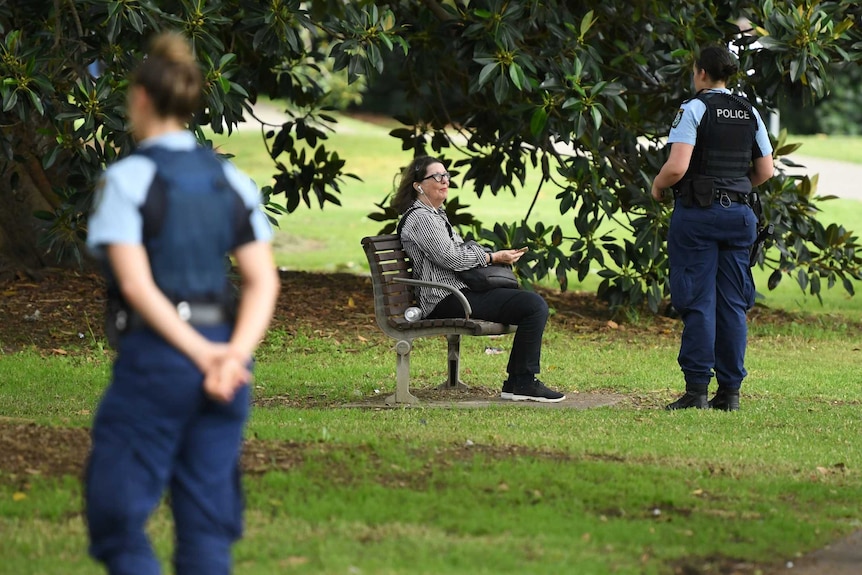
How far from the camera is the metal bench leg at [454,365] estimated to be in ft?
29.3

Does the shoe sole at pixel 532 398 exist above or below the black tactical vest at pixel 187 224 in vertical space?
below

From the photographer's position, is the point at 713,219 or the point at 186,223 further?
the point at 713,219

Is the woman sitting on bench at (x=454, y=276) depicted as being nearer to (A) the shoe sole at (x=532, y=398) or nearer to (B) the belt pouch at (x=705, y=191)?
(A) the shoe sole at (x=532, y=398)

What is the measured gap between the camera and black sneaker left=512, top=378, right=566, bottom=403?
27.7 ft

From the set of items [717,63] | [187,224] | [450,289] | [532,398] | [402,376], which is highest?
[717,63]

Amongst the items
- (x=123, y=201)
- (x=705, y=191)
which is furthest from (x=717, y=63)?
(x=123, y=201)

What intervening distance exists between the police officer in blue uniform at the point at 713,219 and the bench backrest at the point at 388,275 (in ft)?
5.61

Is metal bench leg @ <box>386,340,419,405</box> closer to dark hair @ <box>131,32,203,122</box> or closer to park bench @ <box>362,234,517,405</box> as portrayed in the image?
park bench @ <box>362,234,517,405</box>

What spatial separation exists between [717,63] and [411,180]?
202 cm

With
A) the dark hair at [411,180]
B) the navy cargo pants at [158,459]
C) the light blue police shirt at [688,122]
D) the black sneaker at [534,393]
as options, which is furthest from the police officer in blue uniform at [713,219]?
the navy cargo pants at [158,459]

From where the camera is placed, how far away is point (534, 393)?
843 centimetres

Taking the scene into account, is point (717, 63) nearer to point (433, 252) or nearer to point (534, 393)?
point (433, 252)

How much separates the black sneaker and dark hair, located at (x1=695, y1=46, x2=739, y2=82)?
217 centimetres

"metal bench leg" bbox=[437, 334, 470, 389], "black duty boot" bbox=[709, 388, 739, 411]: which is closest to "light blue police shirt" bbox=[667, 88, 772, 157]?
"black duty boot" bbox=[709, 388, 739, 411]
